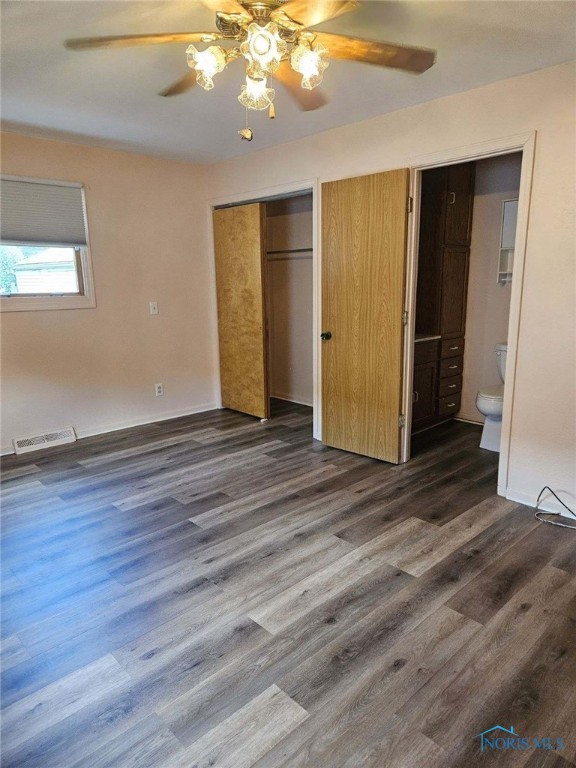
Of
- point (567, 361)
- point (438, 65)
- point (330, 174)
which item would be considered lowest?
point (567, 361)

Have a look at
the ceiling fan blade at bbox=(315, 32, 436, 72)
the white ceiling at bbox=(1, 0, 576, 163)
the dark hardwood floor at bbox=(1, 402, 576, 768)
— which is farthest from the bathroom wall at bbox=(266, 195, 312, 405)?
the ceiling fan blade at bbox=(315, 32, 436, 72)

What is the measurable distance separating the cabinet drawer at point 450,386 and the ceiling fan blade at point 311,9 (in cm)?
314

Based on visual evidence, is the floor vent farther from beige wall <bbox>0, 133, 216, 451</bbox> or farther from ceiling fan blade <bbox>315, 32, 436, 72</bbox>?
ceiling fan blade <bbox>315, 32, 436, 72</bbox>

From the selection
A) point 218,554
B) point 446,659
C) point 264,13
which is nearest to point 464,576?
point 446,659

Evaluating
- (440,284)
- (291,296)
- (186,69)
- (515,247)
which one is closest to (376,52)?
(186,69)

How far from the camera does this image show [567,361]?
260 cm

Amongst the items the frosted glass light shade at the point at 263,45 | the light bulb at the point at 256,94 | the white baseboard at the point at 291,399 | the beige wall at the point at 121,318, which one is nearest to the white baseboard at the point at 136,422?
the beige wall at the point at 121,318

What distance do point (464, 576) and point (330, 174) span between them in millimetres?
2910

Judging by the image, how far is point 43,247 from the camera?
12.5 ft

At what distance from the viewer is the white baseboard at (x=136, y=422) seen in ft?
13.7

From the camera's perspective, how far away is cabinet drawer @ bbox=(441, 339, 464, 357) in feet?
13.8

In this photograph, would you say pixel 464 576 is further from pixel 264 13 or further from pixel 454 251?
pixel 454 251

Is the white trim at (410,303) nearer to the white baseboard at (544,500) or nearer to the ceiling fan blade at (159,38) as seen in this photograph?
the white baseboard at (544,500)

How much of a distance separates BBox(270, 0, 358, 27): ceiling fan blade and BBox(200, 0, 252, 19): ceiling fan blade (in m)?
0.10
